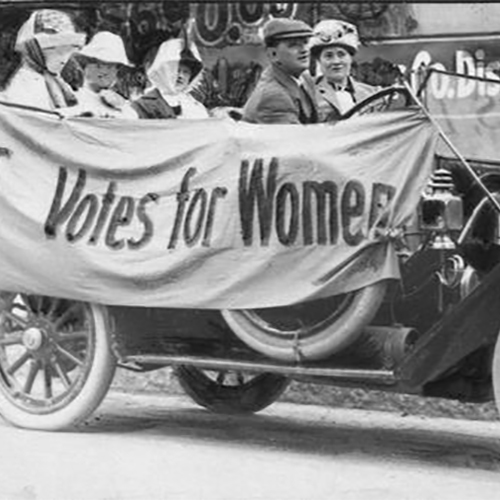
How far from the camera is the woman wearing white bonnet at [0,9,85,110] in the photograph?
7.99m

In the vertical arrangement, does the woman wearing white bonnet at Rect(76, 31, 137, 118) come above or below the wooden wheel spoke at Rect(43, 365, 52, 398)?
above

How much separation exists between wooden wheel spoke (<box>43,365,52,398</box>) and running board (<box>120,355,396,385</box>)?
430 millimetres

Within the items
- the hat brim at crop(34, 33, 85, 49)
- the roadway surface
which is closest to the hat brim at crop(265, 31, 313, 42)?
the hat brim at crop(34, 33, 85, 49)

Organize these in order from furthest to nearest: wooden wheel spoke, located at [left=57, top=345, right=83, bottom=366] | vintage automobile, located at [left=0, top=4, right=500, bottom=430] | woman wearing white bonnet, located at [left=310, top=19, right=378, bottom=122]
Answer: wooden wheel spoke, located at [left=57, top=345, right=83, bottom=366] < woman wearing white bonnet, located at [left=310, top=19, right=378, bottom=122] < vintage automobile, located at [left=0, top=4, right=500, bottom=430]

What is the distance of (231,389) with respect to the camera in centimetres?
847

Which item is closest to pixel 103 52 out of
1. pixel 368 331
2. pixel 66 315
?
pixel 66 315

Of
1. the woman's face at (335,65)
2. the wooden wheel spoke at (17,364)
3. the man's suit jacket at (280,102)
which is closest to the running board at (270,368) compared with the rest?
the wooden wheel spoke at (17,364)

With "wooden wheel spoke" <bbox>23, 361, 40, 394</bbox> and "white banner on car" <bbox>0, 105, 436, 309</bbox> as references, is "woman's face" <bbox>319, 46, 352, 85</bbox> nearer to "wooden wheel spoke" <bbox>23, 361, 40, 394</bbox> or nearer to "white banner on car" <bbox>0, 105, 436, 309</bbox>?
"white banner on car" <bbox>0, 105, 436, 309</bbox>

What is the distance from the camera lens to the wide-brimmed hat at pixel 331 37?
25.7 feet

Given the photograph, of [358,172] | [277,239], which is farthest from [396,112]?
[277,239]

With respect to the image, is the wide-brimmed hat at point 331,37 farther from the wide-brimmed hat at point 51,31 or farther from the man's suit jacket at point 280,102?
the wide-brimmed hat at point 51,31

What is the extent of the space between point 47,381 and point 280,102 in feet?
6.17

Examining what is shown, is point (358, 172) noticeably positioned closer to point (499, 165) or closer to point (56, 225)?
point (499, 165)

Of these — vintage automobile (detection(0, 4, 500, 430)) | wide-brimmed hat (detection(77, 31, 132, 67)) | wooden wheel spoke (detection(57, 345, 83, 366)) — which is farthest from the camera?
wide-brimmed hat (detection(77, 31, 132, 67))
